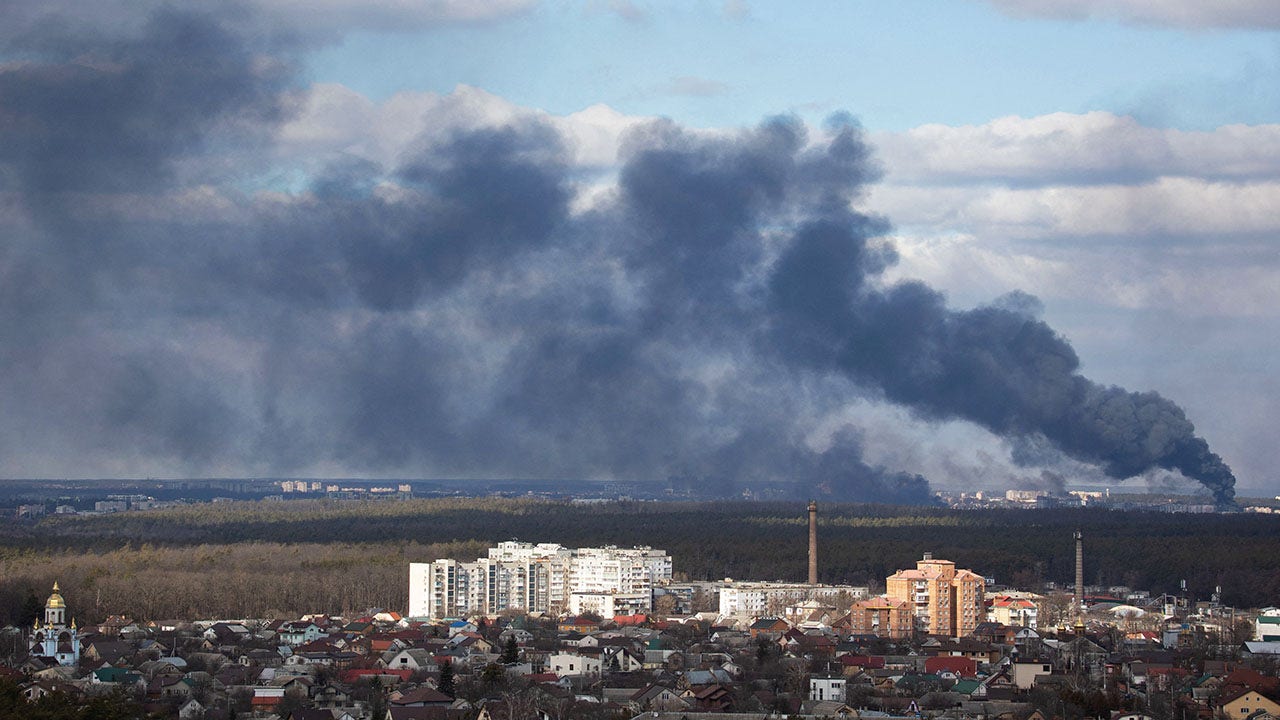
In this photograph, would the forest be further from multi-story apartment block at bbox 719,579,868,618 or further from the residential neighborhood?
multi-story apartment block at bbox 719,579,868,618

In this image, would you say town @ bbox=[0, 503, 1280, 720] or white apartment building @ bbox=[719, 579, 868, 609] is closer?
town @ bbox=[0, 503, 1280, 720]

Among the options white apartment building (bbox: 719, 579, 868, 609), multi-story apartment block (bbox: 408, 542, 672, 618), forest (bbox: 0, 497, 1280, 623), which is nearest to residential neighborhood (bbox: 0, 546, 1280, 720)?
white apartment building (bbox: 719, 579, 868, 609)

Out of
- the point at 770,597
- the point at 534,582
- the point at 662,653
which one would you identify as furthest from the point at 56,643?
the point at 534,582

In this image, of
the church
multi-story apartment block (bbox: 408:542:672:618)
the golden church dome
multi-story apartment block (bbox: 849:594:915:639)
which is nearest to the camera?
the church

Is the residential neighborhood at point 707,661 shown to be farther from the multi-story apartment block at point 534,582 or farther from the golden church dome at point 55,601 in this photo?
the multi-story apartment block at point 534,582

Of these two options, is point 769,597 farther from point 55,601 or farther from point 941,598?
point 55,601

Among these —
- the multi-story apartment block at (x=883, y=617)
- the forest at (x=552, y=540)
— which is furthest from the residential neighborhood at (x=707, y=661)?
the forest at (x=552, y=540)

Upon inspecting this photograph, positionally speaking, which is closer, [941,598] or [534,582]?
[941,598]
